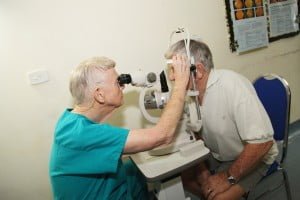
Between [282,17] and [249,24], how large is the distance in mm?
442

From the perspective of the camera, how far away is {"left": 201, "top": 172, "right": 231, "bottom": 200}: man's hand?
1.37 m

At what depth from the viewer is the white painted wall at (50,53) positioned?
59.0 inches

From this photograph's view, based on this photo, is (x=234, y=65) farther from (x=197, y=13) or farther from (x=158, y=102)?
(x=158, y=102)

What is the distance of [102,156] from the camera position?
1.10 metres

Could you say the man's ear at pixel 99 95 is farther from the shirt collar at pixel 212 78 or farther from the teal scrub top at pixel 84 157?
the shirt collar at pixel 212 78

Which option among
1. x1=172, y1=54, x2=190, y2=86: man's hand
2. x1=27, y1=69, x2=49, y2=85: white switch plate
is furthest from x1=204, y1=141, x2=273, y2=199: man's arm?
x1=27, y1=69, x2=49, y2=85: white switch plate

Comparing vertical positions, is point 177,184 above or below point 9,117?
below

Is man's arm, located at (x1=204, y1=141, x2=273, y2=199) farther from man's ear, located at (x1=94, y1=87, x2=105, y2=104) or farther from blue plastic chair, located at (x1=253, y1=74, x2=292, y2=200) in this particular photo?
man's ear, located at (x1=94, y1=87, x2=105, y2=104)

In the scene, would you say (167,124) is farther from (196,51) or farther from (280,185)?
(280,185)

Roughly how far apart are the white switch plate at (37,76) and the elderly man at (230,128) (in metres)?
0.72

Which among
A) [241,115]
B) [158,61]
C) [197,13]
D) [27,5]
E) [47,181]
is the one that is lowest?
[47,181]

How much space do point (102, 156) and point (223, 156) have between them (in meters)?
0.79

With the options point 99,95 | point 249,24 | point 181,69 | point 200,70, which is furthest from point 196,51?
point 249,24

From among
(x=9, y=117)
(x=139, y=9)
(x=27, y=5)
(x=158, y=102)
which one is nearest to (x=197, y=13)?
(x=139, y=9)
